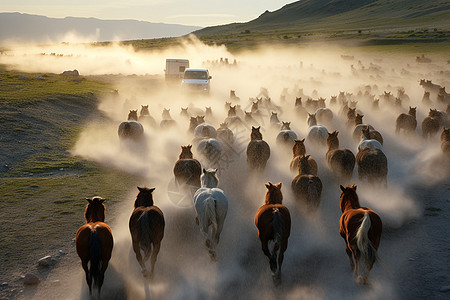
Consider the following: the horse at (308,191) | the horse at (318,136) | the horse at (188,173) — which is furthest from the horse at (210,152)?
the horse at (318,136)

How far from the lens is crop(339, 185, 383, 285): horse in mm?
8281

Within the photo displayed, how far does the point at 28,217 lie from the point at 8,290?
3.62m

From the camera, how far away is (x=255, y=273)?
Result: 9367 millimetres

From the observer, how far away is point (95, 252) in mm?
7828

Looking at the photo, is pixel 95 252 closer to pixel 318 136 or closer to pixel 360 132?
pixel 318 136

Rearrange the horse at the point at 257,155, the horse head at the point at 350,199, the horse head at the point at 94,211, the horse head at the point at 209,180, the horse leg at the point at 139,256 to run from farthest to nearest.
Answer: the horse at the point at 257,155 → the horse head at the point at 209,180 → the horse head at the point at 350,199 → the horse head at the point at 94,211 → the horse leg at the point at 139,256

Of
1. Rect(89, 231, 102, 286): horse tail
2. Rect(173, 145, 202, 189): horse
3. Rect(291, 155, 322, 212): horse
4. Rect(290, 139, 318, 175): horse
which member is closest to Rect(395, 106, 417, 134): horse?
Rect(290, 139, 318, 175): horse

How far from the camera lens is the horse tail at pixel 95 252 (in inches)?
308

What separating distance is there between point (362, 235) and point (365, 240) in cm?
12

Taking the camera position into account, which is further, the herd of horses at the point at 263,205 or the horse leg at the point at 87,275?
the herd of horses at the point at 263,205

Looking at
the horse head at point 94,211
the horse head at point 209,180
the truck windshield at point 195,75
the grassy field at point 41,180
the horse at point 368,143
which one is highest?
the truck windshield at point 195,75

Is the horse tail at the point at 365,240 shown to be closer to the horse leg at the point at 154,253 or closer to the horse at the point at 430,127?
the horse leg at the point at 154,253

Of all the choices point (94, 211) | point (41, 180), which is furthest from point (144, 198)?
point (41, 180)

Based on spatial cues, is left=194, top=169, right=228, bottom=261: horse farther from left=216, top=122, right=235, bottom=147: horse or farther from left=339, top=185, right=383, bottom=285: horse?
left=216, top=122, right=235, bottom=147: horse
